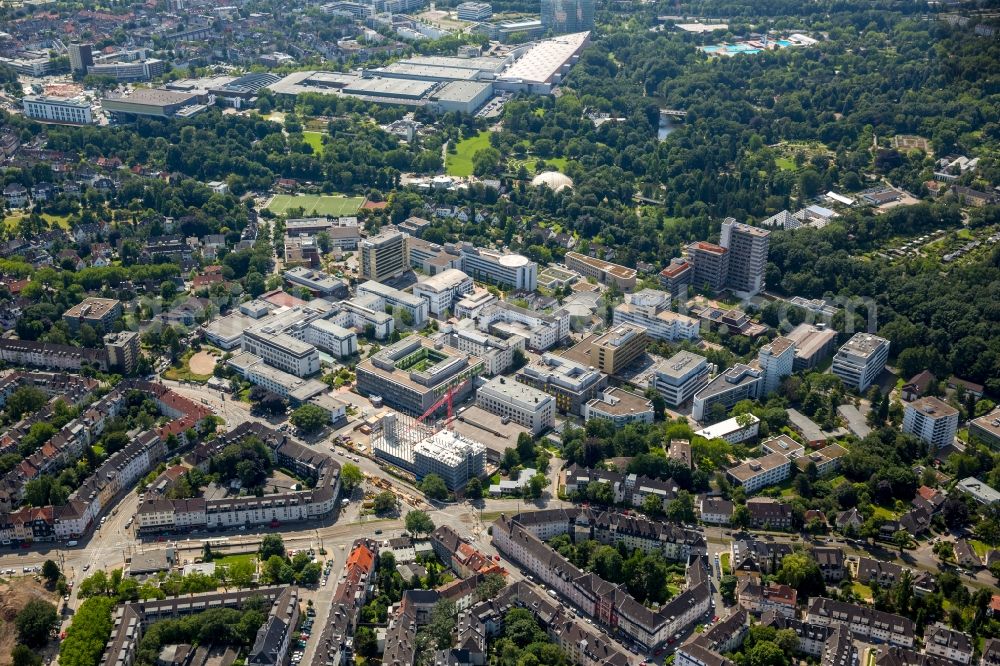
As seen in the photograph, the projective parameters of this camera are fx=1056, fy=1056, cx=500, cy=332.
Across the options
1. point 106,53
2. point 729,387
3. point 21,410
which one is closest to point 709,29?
point 106,53

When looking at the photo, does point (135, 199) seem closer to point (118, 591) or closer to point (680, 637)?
point (118, 591)

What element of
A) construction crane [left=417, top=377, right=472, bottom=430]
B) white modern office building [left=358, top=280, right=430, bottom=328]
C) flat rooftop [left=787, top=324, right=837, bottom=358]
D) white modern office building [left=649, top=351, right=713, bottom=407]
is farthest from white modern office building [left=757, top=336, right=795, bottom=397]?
white modern office building [left=358, top=280, right=430, bottom=328]

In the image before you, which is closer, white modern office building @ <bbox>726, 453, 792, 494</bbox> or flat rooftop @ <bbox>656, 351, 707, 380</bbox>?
white modern office building @ <bbox>726, 453, 792, 494</bbox>

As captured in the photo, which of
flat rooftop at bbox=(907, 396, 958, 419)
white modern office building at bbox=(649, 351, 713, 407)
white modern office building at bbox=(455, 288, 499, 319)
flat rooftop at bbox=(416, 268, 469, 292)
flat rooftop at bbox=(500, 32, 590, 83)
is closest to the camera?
flat rooftop at bbox=(907, 396, 958, 419)

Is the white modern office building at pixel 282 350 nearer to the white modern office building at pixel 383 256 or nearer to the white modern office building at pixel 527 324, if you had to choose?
the white modern office building at pixel 383 256

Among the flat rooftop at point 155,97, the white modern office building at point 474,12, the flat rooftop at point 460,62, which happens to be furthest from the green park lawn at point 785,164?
the white modern office building at point 474,12

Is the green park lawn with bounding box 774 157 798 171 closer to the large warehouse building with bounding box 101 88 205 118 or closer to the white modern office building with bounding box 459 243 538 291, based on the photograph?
the white modern office building with bounding box 459 243 538 291

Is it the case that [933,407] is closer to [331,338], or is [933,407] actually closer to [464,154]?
[331,338]
